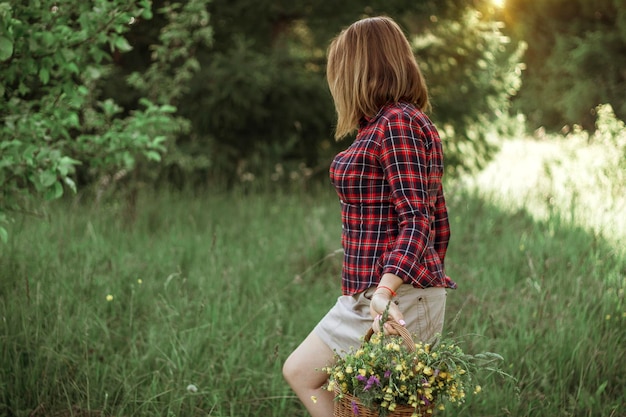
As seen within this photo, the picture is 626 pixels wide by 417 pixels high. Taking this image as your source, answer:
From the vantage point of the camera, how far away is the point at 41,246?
4516 mm

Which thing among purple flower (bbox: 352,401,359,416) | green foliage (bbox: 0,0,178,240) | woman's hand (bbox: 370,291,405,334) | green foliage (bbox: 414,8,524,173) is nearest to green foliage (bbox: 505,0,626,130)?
green foliage (bbox: 414,8,524,173)

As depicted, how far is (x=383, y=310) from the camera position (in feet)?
7.07

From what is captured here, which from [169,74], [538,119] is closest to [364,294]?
[169,74]

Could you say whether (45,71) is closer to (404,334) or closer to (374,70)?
(374,70)

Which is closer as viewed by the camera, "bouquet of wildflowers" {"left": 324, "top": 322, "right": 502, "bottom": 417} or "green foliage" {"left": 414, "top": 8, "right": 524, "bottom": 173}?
"bouquet of wildflowers" {"left": 324, "top": 322, "right": 502, "bottom": 417}

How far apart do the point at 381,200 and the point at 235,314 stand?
1927 millimetres

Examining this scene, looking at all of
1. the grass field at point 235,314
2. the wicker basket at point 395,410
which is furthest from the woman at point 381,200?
the grass field at point 235,314

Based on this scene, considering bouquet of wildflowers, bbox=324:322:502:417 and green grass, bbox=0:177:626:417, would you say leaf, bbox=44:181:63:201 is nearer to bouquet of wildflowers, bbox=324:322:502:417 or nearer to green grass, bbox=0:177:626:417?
green grass, bbox=0:177:626:417

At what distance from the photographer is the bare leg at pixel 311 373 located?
248 cm

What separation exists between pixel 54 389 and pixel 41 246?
149 cm

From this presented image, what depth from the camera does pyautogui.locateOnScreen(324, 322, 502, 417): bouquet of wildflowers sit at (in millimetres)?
1983

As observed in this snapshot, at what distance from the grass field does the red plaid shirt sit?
2.26 feet

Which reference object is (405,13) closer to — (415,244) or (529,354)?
(529,354)

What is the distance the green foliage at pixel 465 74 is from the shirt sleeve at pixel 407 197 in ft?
18.6
